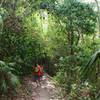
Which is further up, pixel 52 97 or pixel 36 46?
pixel 36 46

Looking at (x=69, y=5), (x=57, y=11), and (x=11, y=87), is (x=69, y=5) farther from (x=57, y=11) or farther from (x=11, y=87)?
(x=11, y=87)

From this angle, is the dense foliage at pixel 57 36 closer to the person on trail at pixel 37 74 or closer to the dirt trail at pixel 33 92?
the dirt trail at pixel 33 92

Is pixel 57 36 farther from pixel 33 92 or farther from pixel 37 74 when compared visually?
pixel 33 92

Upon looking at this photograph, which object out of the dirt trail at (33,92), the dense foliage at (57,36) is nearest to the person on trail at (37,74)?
the dirt trail at (33,92)

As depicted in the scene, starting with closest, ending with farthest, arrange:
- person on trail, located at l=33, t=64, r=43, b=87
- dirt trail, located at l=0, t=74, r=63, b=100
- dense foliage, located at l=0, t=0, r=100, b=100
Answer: dirt trail, located at l=0, t=74, r=63, b=100 → dense foliage, located at l=0, t=0, r=100, b=100 → person on trail, located at l=33, t=64, r=43, b=87

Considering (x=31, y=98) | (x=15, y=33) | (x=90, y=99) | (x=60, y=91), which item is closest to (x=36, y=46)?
(x=15, y=33)

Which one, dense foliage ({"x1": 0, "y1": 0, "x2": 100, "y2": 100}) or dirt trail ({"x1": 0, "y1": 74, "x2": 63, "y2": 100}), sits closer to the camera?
dirt trail ({"x1": 0, "y1": 74, "x2": 63, "y2": 100})

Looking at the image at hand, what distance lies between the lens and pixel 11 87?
8.64 metres

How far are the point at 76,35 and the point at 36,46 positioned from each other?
242cm

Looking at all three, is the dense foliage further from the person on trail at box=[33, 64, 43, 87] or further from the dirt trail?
the person on trail at box=[33, 64, 43, 87]

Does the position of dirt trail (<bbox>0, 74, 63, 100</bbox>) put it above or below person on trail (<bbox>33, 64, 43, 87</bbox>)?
below

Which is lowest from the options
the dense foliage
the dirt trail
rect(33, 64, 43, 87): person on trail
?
the dirt trail

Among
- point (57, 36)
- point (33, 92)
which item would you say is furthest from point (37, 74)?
point (57, 36)

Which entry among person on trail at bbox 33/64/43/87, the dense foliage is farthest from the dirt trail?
the dense foliage
